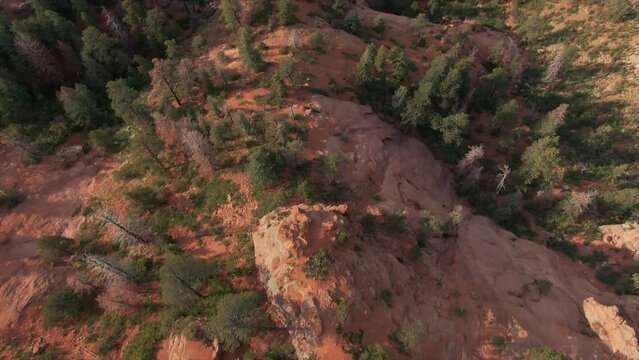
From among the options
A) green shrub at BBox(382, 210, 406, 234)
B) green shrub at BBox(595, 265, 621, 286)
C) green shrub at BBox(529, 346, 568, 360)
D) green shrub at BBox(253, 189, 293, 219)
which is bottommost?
green shrub at BBox(595, 265, 621, 286)

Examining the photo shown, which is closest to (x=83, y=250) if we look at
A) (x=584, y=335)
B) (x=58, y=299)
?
(x=58, y=299)

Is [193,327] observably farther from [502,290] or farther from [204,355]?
[502,290]

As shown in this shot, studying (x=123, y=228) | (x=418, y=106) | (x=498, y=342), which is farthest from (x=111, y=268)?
(x=418, y=106)

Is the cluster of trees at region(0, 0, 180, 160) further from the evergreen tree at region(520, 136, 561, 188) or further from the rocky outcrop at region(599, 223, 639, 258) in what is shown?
the rocky outcrop at region(599, 223, 639, 258)

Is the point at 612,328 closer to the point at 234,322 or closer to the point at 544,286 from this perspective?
the point at 544,286

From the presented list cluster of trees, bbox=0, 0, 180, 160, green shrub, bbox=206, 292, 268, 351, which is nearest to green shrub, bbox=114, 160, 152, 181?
cluster of trees, bbox=0, 0, 180, 160
